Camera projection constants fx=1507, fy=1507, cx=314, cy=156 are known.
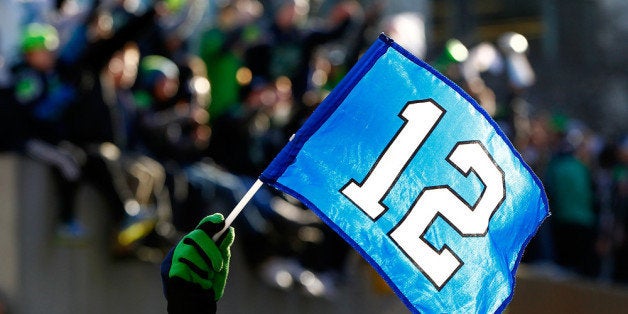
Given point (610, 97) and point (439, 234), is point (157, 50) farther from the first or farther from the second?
point (610, 97)

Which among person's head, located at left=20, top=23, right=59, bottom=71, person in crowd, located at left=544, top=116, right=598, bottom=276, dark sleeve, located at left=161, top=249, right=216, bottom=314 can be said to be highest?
person in crowd, located at left=544, top=116, right=598, bottom=276

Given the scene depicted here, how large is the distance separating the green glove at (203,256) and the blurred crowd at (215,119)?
180 inches

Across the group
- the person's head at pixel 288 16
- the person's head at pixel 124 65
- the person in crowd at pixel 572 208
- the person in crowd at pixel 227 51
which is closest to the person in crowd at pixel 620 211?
the person in crowd at pixel 572 208

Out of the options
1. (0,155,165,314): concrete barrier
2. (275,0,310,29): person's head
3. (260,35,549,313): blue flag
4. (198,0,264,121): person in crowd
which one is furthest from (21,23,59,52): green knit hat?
(260,35,549,313): blue flag

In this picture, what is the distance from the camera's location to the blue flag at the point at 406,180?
5.29 metres

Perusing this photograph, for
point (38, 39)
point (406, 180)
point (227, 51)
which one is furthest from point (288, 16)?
point (406, 180)

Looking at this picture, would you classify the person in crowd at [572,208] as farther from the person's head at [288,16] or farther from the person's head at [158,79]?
the person's head at [158,79]

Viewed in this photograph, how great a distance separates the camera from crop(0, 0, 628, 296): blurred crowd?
9367 mm

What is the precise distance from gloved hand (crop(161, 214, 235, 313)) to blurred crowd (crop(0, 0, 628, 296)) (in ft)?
15.0

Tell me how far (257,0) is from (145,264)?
5.27 m

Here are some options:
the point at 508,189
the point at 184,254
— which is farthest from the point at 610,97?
the point at 184,254

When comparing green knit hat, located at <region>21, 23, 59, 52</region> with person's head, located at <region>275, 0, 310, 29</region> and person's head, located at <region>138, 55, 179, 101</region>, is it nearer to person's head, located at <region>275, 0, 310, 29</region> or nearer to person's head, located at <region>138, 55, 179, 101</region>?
person's head, located at <region>138, 55, 179, 101</region>

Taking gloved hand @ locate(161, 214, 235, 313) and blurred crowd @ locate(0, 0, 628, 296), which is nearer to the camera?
gloved hand @ locate(161, 214, 235, 313)

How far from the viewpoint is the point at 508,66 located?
517 inches
